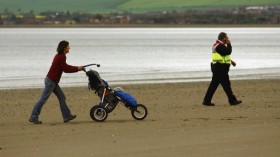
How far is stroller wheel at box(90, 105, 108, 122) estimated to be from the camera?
16453 mm

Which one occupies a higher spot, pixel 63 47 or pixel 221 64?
pixel 63 47

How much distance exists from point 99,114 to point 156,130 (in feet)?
6.26

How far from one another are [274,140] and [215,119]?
348 cm

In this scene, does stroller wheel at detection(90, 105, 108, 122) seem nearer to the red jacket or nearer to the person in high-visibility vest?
the red jacket

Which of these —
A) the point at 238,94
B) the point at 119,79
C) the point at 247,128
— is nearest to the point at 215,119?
the point at 247,128

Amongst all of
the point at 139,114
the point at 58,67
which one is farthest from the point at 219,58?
the point at 58,67

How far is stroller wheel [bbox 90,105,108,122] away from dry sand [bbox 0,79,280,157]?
10 centimetres

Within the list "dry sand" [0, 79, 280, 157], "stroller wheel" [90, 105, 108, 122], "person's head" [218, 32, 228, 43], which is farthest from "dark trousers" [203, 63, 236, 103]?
"stroller wheel" [90, 105, 108, 122]

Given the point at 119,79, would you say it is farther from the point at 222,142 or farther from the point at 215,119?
the point at 222,142

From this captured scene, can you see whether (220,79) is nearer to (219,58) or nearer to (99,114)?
(219,58)

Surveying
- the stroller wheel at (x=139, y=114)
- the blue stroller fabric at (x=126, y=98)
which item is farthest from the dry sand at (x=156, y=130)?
the blue stroller fabric at (x=126, y=98)

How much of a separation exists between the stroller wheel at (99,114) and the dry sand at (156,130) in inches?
3.9

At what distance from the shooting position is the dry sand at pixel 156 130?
12.4 meters

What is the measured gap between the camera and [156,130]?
14.9 metres
